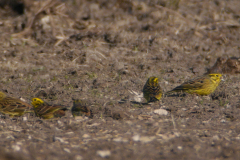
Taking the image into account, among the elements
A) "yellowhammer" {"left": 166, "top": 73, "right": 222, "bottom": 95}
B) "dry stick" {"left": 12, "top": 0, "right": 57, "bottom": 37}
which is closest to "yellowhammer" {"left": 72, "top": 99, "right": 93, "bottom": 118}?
"yellowhammer" {"left": 166, "top": 73, "right": 222, "bottom": 95}

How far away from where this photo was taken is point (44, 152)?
156 inches

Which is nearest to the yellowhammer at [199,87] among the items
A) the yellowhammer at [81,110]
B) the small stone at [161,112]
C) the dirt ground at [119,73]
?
the dirt ground at [119,73]

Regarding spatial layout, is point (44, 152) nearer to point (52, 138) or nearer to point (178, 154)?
point (52, 138)

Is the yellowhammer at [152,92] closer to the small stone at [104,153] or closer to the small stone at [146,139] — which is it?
the small stone at [146,139]

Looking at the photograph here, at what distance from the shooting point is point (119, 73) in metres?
7.53

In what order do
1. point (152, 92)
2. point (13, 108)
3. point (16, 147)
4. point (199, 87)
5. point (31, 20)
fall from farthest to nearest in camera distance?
point (31, 20) < point (199, 87) < point (152, 92) < point (13, 108) < point (16, 147)

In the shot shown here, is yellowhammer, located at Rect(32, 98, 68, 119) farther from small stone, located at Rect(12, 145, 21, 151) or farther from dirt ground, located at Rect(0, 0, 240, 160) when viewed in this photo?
small stone, located at Rect(12, 145, 21, 151)

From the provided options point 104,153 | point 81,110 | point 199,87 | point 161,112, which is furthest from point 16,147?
point 199,87

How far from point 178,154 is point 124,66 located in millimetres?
4157

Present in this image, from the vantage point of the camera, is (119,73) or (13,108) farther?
(119,73)

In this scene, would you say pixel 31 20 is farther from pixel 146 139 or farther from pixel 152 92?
pixel 146 139

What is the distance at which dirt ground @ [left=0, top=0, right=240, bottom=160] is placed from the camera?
4.23m

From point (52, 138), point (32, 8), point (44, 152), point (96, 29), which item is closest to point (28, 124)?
point (52, 138)

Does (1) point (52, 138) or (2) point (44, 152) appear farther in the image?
(1) point (52, 138)
